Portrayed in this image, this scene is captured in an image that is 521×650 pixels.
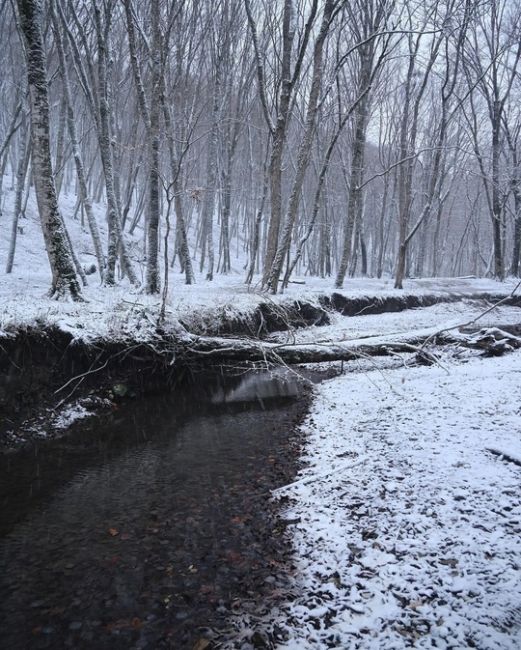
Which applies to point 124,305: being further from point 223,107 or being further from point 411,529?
point 223,107

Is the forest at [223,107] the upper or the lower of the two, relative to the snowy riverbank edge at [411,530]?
upper

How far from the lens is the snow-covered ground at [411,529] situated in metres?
2.74

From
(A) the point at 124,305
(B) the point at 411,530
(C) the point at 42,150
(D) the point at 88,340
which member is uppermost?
(C) the point at 42,150

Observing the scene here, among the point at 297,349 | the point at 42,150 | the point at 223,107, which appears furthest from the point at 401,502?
the point at 223,107

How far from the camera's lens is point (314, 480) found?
473 centimetres

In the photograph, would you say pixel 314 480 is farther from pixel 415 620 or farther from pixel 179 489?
pixel 415 620

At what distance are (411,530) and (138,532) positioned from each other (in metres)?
2.55

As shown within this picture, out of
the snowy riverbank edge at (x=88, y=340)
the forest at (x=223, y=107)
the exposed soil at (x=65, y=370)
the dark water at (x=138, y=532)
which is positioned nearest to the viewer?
the dark water at (x=138, y=532)

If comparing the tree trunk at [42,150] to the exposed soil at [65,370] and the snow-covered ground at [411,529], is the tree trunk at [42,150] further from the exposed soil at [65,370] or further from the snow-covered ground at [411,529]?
the snow-covered ground at [411,529]

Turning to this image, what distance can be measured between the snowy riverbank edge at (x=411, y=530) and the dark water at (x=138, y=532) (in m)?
0.41

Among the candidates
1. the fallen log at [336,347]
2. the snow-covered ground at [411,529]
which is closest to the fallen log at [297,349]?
the fallen log at [336,347]

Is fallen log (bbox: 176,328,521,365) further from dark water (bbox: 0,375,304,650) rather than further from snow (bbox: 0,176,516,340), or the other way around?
dark water (bbox: 0,375,304,650)

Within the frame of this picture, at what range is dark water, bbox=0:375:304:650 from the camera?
117 inches

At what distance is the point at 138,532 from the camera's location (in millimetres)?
3961
